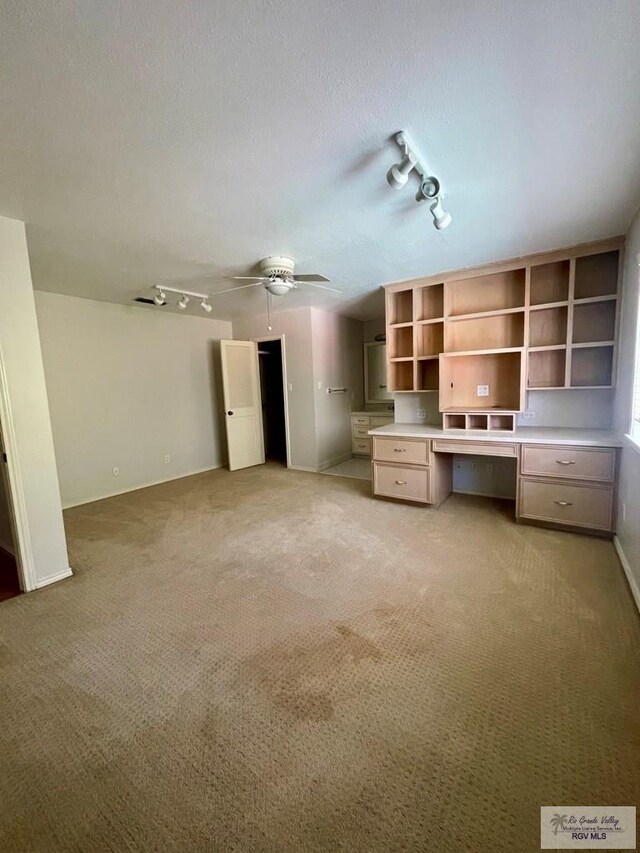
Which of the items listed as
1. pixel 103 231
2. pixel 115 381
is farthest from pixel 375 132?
pixel 115 381

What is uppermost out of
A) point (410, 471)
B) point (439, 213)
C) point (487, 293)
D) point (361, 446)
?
point (439, 213)

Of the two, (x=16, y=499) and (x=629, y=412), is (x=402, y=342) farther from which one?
(x=16, y=499)

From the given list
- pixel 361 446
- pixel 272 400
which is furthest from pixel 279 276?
pixel 272 400

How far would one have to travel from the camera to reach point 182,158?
5.44 feet

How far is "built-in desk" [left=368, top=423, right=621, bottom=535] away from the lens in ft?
8.77

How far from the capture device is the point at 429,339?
12.7ft

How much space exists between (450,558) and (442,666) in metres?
1.05

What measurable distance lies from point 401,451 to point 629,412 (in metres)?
1.81

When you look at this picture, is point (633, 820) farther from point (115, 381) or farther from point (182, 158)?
point (115, 381)

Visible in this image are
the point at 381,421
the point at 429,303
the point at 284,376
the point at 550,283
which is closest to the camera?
the point at 550,283

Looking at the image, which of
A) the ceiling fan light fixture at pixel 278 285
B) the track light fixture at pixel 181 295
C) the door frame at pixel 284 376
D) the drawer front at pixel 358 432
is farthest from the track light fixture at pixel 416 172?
the drawer front at pixel 358 432

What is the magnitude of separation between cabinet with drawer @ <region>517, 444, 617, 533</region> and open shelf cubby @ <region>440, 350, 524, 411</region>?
683mm

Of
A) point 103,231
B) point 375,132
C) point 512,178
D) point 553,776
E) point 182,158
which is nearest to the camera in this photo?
point 553,776

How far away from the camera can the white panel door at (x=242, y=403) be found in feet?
17.1
